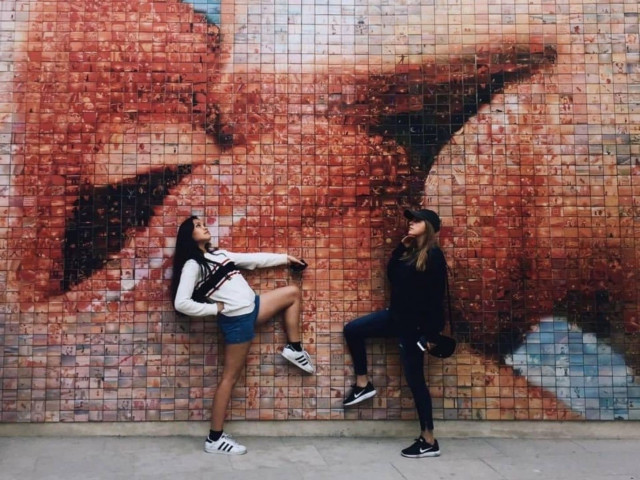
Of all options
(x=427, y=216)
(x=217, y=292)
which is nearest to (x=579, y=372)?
(x=427, y=216)

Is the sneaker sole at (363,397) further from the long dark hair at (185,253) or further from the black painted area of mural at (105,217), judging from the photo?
the black painted area of mural at (105,217)

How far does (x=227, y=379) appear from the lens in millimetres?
4801

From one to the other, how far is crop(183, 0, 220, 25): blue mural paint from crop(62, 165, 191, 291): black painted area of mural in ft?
4.62

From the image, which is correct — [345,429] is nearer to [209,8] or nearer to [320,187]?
[320,187]

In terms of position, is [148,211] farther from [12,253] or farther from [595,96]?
[595,96]

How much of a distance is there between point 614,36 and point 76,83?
190 inches

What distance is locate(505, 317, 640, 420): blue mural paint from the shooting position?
521 centimetres

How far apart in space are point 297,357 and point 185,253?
4.15ft

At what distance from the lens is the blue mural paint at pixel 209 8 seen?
5328 millimetres

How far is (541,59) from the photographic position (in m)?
5.39

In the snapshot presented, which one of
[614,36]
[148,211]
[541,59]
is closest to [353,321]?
[148,211]

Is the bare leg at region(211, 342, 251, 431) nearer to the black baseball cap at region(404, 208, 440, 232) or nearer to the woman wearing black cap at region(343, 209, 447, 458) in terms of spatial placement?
the woman wearing black cap at region(343, 209, 447, 458)

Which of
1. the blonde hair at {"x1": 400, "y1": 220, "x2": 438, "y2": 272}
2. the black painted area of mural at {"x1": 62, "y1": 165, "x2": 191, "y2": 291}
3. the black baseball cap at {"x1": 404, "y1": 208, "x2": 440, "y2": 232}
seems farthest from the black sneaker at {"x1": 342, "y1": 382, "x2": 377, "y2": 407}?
the black painted area of mural at {"x1": 62, "y1": 165, "x2": 191, "y2": 291}

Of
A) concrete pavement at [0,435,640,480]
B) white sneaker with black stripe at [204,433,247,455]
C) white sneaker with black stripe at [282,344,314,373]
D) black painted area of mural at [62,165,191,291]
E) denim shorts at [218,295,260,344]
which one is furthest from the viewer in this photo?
black painted area of mural at [62,165,191,291]
